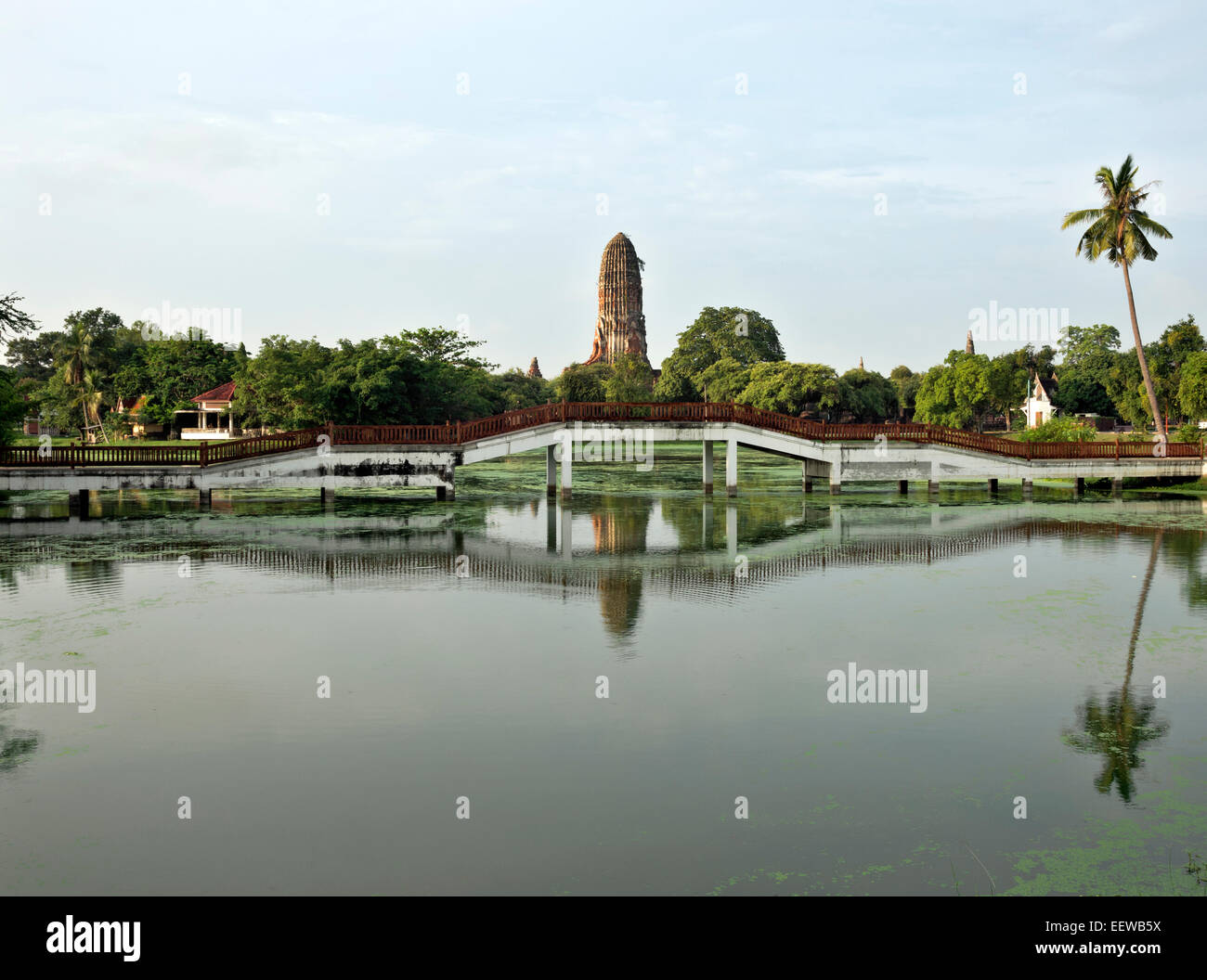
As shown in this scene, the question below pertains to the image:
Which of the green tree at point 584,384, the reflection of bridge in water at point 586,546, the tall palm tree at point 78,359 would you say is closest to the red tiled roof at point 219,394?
the tall palm tree at point 78,359

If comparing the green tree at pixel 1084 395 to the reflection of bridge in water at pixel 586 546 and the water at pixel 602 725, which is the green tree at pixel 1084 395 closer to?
the reflection of bridge in water at pixel 586 546

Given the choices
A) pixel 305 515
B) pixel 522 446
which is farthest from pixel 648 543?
pixel 305 515

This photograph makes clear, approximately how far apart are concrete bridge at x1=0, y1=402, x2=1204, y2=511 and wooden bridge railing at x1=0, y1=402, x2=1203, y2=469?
0.15 ft

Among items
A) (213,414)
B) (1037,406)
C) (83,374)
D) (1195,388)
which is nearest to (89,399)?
(83,374)

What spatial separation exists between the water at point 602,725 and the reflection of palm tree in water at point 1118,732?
0.06 metres

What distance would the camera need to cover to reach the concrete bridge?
3412 cm

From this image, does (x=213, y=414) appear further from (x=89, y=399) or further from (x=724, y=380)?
(x=724, y=380)

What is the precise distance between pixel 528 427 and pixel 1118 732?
26698 mm

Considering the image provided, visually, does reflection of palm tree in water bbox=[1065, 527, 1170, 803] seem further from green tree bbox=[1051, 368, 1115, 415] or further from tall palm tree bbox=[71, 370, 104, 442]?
green tree bbox=[1051, 368, 1115, 415]

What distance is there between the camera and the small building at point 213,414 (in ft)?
233

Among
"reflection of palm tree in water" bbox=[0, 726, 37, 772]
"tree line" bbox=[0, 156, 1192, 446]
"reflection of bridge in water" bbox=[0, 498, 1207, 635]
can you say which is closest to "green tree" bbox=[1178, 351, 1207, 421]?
"tree line" bbox=[0, 156, 1192, 446]

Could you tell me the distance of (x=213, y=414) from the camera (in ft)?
241
